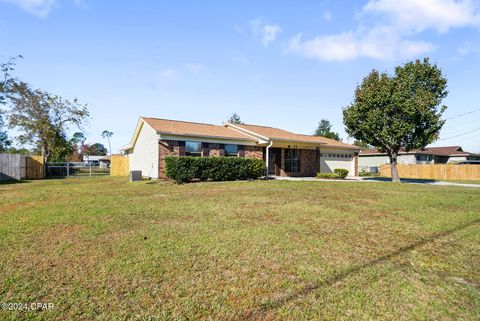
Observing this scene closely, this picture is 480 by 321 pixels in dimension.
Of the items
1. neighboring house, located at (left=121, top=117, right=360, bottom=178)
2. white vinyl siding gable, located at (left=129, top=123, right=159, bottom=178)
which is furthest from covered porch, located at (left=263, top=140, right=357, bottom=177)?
white vinyl siding gable, located at (left=129, top=123, right=159, bottom=178)

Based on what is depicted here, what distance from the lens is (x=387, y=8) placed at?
10961 millimetres

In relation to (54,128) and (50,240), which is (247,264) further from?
(54,128)

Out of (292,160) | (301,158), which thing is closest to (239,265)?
(292,160)

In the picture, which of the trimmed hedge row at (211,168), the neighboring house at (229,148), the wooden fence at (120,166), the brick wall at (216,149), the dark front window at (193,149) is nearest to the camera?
the trimmed hedge row at (211,168)

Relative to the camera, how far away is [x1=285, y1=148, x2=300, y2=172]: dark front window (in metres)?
21.8

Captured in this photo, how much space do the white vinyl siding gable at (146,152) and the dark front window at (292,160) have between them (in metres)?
10.5

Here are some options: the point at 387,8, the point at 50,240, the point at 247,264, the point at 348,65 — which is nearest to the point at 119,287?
the point at 247,264

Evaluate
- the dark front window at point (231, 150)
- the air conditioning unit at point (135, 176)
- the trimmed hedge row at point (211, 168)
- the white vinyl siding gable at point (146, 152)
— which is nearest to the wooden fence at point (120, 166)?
the white vinyl siding gable at point (146, 152)

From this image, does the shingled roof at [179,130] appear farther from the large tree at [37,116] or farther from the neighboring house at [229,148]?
the large tree at [37,116]

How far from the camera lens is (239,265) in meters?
3.82

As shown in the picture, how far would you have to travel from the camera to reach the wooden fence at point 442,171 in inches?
1013

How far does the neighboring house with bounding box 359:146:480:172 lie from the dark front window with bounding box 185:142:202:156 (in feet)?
94.5

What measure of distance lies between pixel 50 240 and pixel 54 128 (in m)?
29.7

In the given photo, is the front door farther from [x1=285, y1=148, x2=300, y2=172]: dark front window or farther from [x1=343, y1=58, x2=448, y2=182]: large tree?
[x1=343, y1=58, x2=448, y2=182]: large tree
